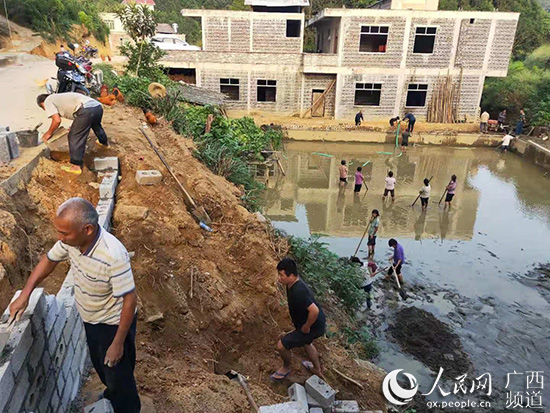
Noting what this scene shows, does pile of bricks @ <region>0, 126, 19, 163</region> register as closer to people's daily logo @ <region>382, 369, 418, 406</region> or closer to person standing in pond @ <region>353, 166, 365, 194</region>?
people's daily logo @ <region>382, 369, 418, 406</region>

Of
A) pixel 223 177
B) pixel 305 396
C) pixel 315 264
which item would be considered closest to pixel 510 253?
pixel 315 264

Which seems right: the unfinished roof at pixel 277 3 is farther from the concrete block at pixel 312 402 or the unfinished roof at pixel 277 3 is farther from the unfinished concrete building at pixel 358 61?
the concrete block at pixel 312 402

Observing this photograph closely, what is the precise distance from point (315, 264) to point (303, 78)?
670 inches

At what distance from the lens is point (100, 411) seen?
2859mm

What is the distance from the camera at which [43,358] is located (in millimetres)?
2814

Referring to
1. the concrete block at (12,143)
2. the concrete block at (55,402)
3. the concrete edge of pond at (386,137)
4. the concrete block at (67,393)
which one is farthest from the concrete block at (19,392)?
the concrete edge of pond at (386,137)

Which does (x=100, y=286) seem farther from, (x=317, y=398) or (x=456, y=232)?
(x=456, y=232)

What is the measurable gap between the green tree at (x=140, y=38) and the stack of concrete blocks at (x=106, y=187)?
8.63 meters

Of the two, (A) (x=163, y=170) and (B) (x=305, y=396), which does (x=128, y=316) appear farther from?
(A) (x=163, y=170)

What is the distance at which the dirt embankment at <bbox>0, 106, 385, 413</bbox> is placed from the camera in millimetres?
3750

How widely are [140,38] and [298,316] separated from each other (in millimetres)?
12638

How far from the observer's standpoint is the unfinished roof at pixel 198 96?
1400 cm

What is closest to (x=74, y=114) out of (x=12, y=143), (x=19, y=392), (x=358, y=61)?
(x=12, y=143)

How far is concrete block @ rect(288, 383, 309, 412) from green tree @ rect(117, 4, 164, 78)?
12.6 meters
